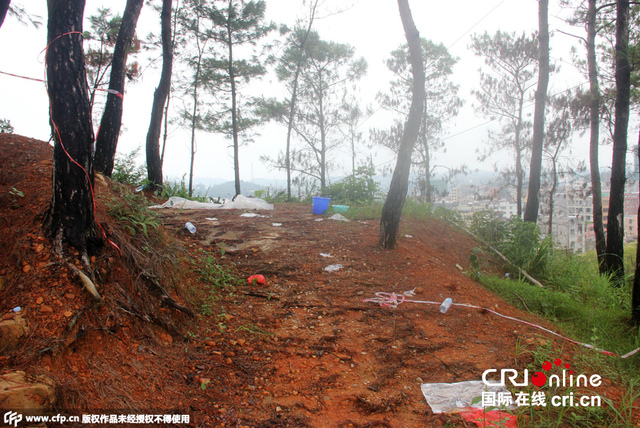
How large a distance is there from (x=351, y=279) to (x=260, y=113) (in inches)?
423

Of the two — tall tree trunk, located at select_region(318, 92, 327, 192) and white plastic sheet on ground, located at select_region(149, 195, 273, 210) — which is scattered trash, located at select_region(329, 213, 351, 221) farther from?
tall tree trunk, located at select_region(318, 92, 327, 192)

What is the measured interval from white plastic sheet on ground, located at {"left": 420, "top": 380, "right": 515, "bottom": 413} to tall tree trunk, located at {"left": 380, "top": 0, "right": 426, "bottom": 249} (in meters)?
2.41

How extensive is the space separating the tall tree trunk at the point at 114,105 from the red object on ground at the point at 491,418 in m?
5.17

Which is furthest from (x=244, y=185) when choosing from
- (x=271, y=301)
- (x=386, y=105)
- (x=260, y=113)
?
(x=271, y=301)

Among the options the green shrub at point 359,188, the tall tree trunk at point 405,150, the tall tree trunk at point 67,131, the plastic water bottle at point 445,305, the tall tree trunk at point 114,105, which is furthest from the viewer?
the green shrub at point 359,188

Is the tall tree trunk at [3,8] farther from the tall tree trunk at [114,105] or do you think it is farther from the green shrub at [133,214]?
the green shrub at [133,214]

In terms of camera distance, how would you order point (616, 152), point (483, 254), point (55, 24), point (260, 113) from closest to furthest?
point (55, 24), point (616, 152), point (483, 254), point (260, 113)

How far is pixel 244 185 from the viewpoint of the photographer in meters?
13.0

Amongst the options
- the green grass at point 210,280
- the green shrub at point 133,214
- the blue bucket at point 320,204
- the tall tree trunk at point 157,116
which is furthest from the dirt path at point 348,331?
the tall tree trunk at point 157,116

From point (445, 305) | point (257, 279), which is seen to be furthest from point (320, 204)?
point (445, 305)

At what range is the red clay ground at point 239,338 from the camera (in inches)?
62.0

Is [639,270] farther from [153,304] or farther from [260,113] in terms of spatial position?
[260,113]

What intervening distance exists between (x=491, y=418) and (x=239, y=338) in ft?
5.12

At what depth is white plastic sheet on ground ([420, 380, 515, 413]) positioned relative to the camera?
68.4 inches
